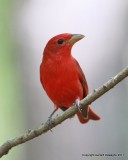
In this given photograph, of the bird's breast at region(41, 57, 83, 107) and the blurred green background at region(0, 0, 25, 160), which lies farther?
the blurred green background at region(0, 0, 25, 160)

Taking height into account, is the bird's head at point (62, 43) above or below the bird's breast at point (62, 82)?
above

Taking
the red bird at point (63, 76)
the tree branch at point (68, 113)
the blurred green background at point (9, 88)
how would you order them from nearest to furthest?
the tree branch at point (68, 113) → the red bird at point (63, 76) → the blurred green background at point (9, 88)

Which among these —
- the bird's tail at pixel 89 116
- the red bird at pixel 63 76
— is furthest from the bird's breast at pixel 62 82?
the bird's tail at pixel 89 116

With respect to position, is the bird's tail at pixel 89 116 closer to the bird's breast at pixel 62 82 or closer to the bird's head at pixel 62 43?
the bird's breast at pixel 62 82

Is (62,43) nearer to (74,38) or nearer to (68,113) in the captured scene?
(74,38)

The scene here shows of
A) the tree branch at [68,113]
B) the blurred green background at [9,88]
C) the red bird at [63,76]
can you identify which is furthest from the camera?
the blurred green background at [9,88]

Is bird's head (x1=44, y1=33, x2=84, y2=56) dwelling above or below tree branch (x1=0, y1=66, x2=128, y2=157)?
above

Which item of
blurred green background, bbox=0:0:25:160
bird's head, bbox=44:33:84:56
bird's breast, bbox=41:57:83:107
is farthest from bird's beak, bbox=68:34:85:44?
blurred green background, bbox=0:0:25:160

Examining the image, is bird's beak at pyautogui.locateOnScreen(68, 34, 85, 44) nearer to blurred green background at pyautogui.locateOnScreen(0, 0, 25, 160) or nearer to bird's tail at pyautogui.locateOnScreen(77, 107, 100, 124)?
bird's tail at pyautogui.locateOnScreen(77, 107, 100, 124)

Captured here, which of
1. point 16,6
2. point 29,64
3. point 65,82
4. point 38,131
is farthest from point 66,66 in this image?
point 16,6
